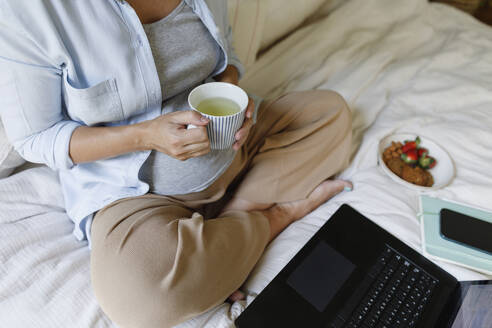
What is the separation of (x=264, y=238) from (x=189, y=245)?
230 mm

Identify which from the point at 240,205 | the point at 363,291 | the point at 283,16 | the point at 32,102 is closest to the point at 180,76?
the point at 32,102

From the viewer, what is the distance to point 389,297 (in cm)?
76

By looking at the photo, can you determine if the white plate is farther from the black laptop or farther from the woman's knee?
the woman's knee

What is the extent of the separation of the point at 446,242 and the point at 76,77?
2.98ft

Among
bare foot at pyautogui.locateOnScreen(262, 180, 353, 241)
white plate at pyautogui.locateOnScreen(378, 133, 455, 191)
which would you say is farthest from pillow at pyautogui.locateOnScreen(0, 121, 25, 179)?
white plate at pyautogui.locateOnScreen(378, 133, 455, 191)

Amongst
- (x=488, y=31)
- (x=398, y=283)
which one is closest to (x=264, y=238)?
(x=398, y=283)

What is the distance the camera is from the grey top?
2.49ft

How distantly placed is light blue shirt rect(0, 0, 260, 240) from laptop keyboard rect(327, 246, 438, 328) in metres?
0.54

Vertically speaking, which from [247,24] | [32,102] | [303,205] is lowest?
[303,205]

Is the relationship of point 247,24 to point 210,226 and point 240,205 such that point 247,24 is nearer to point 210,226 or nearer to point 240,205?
point 240,205

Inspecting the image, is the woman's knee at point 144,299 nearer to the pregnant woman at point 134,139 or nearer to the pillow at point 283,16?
the pregnant woman at point 134,139

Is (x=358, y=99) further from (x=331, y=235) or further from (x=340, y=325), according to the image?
(x=340, y=325)

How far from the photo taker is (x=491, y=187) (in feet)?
3.23

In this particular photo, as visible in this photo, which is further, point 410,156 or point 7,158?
point 410,156
